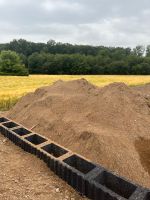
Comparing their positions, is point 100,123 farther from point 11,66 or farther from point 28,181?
point 11,66

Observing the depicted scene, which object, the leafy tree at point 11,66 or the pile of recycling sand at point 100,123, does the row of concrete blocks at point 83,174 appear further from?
the leafy tree at point 11,66

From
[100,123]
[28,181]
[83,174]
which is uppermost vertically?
[100,123]

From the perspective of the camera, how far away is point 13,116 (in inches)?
498

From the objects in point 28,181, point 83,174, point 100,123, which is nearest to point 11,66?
point 100,123

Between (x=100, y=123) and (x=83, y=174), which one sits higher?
(x=100, y=123)

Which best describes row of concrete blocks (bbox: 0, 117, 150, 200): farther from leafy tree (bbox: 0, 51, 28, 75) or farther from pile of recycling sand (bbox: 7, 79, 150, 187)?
leafy tree (bbox: 0, 51, 28, 75)

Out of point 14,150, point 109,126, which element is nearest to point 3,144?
point 14,150

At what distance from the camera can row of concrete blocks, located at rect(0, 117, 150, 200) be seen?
566 cm

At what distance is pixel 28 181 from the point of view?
22.1 ft

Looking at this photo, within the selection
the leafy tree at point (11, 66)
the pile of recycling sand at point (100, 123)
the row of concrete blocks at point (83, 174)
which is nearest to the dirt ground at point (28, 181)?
the row of concrete blocks at point (83, 174)

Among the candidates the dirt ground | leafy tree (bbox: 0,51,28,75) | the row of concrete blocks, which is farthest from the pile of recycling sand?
leafy tree (bbox: 0,51,28,75)

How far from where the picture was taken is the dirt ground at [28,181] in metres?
6.12

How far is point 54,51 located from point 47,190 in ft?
249

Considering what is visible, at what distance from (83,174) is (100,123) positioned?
2765 mm
